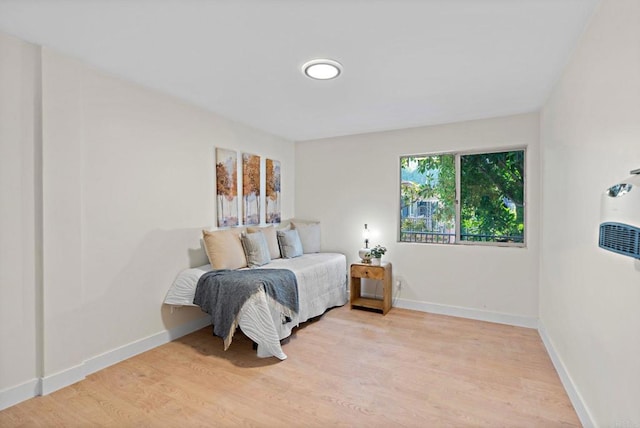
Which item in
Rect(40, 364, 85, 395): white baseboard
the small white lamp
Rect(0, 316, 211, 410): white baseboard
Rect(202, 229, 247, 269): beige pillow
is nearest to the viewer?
Rect(0, 316, 211, 410): white baseboard

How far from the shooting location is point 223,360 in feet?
8.89

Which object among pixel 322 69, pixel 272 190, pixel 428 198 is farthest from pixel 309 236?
pixel 322 69

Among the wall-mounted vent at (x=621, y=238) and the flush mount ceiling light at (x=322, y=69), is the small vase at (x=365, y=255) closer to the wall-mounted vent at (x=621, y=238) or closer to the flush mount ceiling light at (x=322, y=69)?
the flush mount ceiling light at (x=322, y=69)

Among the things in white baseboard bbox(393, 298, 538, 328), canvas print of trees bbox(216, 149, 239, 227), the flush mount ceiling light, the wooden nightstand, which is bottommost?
white baseboard bbox(393, 298, 538, 328)

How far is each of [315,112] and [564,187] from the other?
241 cm

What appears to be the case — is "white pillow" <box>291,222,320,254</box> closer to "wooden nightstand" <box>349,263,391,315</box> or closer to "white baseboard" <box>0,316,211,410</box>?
"wooden nightstand" <box>349,263,391,315</box>

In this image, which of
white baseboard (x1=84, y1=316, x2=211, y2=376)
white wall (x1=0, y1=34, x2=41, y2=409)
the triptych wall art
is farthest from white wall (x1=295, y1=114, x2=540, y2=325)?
white wall (x1=0, y1=34, x2=41, y2=409)

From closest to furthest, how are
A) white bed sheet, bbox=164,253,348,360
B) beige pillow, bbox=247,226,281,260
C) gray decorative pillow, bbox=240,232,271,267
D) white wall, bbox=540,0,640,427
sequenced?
white wall, bbox=540,0,640,427
white bed sheet, bbox=164,253,348,360
gray decorative pillow, bbox=240,232,271,267
beige pillow, bbox=247,226,281,260

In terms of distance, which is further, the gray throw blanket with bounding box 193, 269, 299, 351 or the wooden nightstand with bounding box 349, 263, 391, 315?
the wooden nightstand with bounding box 349, 263, 391, 315

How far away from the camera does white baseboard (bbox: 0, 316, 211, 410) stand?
205cm

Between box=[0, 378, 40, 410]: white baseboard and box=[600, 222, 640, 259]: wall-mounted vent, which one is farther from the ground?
box=[600, 222, 640, 259]: wall-mounted vent

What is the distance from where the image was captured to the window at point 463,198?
3674 mm

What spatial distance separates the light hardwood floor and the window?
1.23 meters

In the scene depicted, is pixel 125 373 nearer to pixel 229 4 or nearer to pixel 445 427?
pixel 445 427
